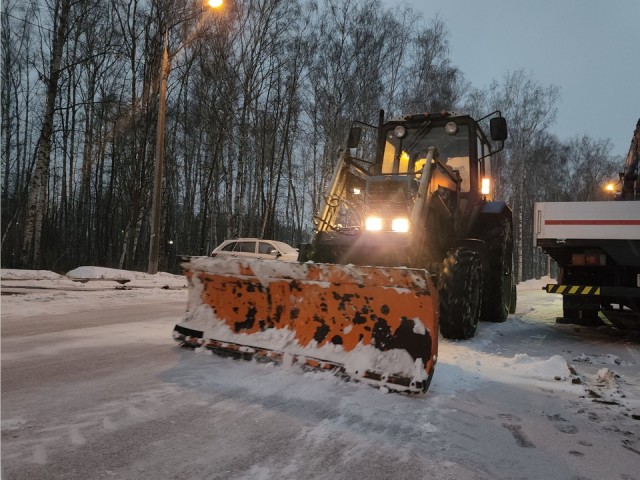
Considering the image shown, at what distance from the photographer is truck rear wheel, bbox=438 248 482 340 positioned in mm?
4957

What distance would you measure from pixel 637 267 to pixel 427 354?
4139 millimetres

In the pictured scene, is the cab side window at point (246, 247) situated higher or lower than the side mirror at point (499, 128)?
lower

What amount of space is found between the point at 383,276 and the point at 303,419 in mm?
1287

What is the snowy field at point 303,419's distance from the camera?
2.04m

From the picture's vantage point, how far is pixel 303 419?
2602 mm

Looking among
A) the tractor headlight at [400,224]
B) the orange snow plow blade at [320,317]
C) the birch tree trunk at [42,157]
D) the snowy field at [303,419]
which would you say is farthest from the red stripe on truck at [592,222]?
the birch tree trunk at [42,157]

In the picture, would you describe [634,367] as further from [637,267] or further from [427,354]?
[427,354]

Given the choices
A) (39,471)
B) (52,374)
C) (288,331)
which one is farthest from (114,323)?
(39,471)

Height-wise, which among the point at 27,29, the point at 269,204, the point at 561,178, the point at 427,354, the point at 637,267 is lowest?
the point at 427,354

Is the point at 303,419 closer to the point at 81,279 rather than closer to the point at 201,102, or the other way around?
the point at 81,279

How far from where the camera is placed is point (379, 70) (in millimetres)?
21547

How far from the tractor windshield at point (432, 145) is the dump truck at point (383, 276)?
1cm

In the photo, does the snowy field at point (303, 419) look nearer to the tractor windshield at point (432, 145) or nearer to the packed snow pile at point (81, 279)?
the tractor windshield at point (432, 145)

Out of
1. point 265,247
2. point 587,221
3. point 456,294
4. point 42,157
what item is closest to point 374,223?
point 456,294
